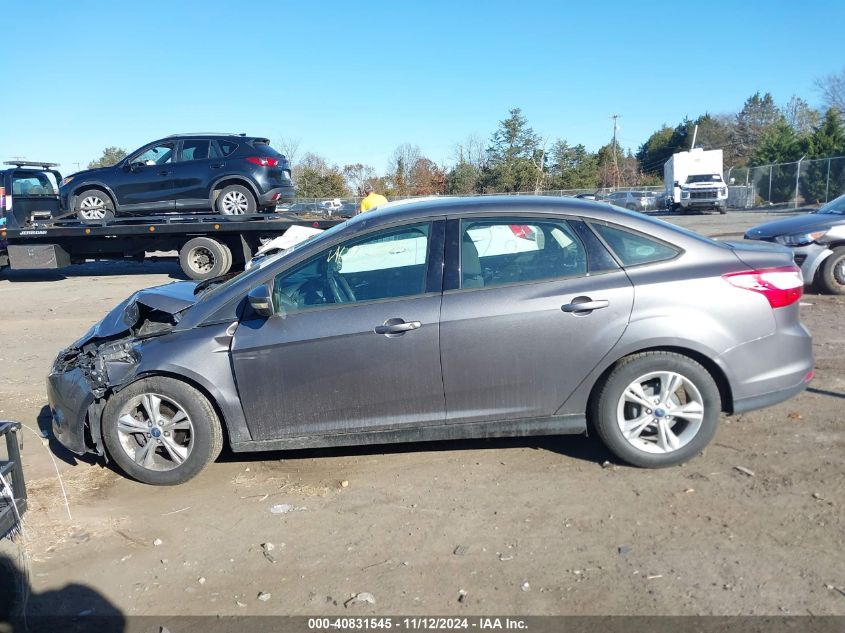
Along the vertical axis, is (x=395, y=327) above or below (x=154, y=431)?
above

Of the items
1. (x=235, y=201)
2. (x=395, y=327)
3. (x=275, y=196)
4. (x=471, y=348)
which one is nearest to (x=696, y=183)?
(x=275, y=196)

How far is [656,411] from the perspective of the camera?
4.29 meters

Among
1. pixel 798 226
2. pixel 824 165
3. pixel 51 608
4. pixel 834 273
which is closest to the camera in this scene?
pixel 51 608

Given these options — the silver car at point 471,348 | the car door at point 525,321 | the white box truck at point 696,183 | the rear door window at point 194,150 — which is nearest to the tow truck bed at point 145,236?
the rear door window at point 194,150

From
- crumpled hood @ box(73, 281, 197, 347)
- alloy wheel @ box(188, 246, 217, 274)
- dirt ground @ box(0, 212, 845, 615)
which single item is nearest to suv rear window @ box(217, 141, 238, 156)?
alloy wheel @ box(188, 246, 217, 274)

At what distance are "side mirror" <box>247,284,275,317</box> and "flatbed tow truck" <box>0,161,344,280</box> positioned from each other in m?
9.58

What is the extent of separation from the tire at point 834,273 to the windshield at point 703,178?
97.9 ft

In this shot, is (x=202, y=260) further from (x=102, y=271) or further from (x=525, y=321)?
(x=525, y=321)

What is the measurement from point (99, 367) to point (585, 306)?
300cm

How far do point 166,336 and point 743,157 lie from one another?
82.0 m

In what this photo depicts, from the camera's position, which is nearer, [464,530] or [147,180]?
[464,530]

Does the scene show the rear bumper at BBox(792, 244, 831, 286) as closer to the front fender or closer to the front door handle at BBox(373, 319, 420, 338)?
the front door handle at BBox(373, 319, 420, 338)

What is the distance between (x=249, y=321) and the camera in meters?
4.40

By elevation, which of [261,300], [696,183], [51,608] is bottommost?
[51,608]
